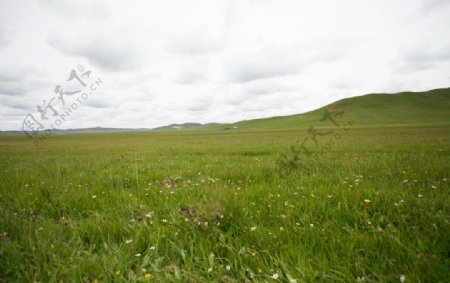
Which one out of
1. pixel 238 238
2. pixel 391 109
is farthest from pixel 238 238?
pixel 391 109

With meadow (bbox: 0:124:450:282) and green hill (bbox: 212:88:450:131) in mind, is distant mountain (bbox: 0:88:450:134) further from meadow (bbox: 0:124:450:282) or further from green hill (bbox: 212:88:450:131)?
meadow (bbox: 0:124:450:282)

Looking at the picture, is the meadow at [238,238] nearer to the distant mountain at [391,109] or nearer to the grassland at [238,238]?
the grassland at [238,238]

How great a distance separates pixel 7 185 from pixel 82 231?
3940 mm

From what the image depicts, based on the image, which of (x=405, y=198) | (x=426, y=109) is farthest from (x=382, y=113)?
(x=405, y=198)

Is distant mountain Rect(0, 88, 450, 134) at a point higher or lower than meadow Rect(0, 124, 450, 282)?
higher

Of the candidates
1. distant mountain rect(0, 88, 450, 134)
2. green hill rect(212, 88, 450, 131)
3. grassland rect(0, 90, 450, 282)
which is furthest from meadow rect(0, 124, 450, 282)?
green hill rect(212, 88, 450, 131)

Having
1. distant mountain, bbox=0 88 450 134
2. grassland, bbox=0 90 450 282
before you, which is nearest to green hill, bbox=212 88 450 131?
distant mountain, bbox=0 88 450 134

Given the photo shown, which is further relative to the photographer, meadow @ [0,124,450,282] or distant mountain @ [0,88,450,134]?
distant mountain @ [0,88,450,134]

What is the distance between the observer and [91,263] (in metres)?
2.15

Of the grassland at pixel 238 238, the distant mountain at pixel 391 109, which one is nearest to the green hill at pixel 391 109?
the distant mountain at pixel 391 109

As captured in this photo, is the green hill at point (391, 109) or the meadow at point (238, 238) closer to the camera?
the meadow at point (238, 238)

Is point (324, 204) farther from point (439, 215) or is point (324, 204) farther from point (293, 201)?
point (439, 215)

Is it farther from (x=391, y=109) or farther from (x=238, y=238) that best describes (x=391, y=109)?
(x=238, y=238)

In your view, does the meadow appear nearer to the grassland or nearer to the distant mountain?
the grassland
